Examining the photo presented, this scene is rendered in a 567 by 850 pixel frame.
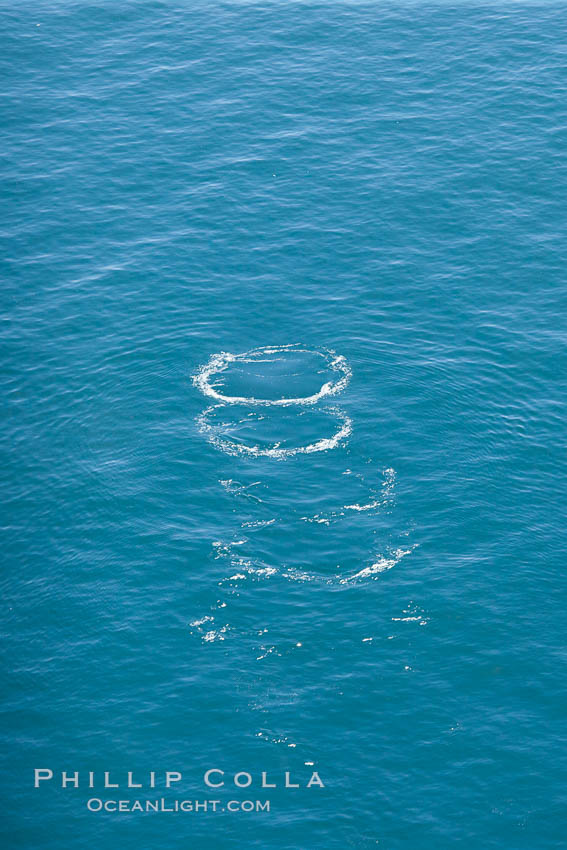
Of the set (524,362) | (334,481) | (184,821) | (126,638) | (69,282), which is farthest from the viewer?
(69,282)

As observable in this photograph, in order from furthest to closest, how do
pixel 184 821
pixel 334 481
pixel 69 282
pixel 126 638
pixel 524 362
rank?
1. pixel 69 282
2. pixel 524 362
3. pixel 334 481
4. pixel 126 638
5. pixel 184 821

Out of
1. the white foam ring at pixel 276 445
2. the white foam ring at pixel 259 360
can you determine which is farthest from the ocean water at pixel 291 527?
the white foam ring at pixel 259 360

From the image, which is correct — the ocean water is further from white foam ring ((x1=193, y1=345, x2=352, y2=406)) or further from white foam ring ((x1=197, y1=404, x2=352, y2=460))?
white foam ring ((x1=193, y1=345, x2=352, y2=406))

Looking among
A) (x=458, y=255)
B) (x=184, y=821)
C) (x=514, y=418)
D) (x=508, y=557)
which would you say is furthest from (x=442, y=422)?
(x=184, y=821)

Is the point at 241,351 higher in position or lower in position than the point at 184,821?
higher

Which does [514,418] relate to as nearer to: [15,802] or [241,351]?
[241,351]
